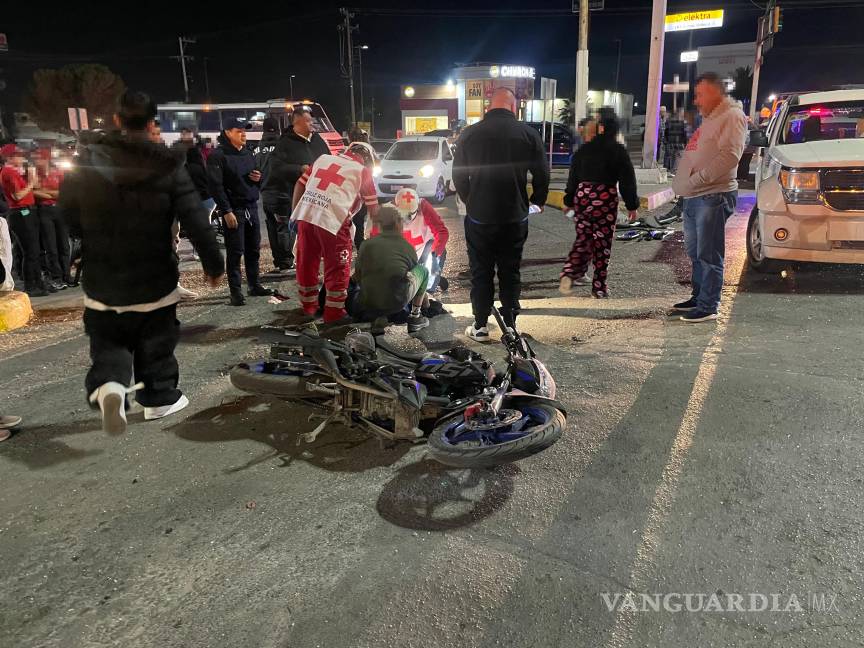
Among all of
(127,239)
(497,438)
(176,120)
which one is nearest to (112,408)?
(127,239)

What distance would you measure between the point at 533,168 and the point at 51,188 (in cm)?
695

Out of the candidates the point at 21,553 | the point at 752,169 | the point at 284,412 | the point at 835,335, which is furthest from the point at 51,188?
the point at 752,169

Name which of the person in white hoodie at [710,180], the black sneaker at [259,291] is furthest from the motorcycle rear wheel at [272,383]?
the person in white hoodie at [710,180]

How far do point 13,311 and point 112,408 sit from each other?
170 inches

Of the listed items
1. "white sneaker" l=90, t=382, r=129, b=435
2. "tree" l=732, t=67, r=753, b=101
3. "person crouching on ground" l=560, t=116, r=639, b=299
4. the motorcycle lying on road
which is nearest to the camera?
the motorcycle lying on road

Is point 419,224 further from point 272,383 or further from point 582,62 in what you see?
point 582,62

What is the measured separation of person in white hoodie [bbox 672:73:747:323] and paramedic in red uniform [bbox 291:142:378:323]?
2916 millimetres

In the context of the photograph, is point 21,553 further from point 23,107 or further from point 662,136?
point 23,107

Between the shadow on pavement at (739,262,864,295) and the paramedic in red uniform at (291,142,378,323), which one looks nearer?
the paramedic in red uniform at (291,142,378,323)

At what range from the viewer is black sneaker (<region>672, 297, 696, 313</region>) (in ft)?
20.7

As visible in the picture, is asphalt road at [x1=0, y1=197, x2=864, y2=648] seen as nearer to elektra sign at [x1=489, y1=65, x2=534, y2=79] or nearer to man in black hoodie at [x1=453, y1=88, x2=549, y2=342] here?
man in black hoodie at [x1=453, y1=88, x2=549, y2=342]

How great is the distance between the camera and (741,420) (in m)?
4.03

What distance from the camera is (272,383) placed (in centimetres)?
392

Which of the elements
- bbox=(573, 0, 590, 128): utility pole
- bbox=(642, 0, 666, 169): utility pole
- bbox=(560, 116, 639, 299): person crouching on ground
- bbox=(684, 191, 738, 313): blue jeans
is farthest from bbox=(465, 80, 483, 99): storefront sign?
bbox=(684, 191, 738, 313): blue jeans
